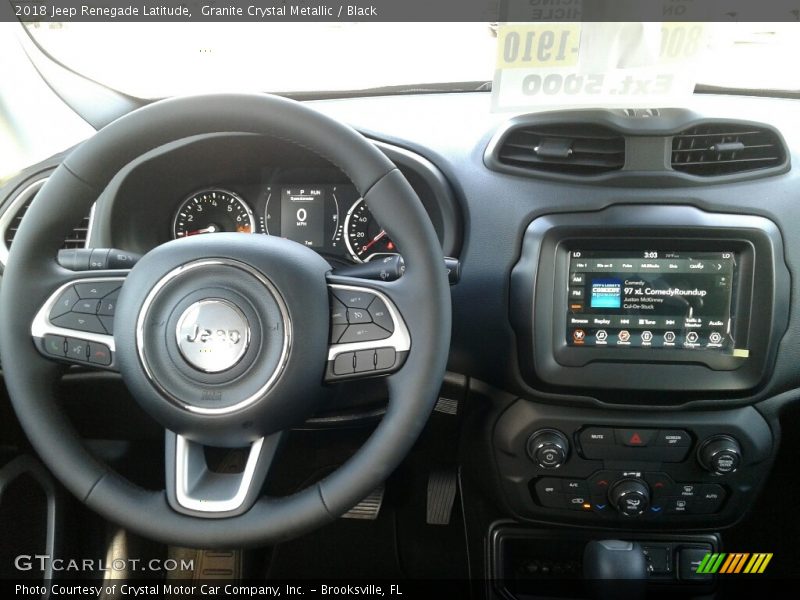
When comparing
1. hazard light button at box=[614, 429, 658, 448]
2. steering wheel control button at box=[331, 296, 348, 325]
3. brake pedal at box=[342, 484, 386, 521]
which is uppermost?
steering wheel control button at box=[331, 296, 348, 325]

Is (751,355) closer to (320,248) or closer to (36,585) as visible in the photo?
(320,248)

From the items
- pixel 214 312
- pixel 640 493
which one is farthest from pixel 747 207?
pixel 214 312

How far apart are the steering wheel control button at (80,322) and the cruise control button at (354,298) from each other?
0.37 metres

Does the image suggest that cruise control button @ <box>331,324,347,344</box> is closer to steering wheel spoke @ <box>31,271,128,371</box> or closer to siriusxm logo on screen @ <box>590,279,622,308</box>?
steering wheel spoke @ <box>31,271,128,371</box>

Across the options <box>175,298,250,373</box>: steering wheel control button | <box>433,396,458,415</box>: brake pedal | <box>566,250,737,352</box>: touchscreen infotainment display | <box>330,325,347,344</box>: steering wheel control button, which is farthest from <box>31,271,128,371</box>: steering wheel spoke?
<box>566,250,737,352</box>: touchscreen infotainment display

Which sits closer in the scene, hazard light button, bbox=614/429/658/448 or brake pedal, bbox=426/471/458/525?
hazard light button, bbox=614/429/658/448

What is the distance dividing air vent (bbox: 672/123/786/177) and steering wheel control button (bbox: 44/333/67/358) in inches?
44.1

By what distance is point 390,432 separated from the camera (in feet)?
3.48

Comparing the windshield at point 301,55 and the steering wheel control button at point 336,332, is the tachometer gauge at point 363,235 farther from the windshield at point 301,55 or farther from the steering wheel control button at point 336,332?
the steering wheel control button at point 336,332

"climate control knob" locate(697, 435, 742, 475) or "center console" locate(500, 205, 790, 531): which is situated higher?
"center console" locate(500, 205, 790, 531)

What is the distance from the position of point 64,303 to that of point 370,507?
0.96 metres

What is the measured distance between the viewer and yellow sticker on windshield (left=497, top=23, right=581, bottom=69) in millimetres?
1153

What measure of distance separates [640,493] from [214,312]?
0.97 m

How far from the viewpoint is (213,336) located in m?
1.06
